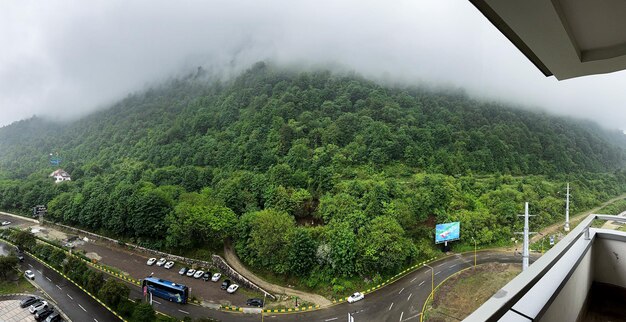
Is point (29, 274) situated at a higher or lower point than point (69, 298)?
higher

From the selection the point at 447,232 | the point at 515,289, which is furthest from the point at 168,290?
the point at 515,289

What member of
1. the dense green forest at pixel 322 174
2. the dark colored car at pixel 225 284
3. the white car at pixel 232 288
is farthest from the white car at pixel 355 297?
the dark colored car at pixel 225 284

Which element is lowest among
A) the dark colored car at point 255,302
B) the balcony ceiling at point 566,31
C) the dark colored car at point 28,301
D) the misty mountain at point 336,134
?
the dark colored car at point 28,301

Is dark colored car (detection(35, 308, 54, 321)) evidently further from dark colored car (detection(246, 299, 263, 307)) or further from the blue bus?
dark colored car (detection(246, 299, 263, 307))

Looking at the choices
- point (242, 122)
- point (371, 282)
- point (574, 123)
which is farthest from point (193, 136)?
point (574, 123)

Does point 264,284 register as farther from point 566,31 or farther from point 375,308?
point 566,31

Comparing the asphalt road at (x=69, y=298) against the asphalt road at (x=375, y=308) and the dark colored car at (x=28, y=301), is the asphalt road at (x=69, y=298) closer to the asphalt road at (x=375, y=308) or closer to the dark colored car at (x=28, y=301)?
the asphalt road at (x=375, y=308)

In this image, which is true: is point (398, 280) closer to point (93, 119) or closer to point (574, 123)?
point (574, 123)
